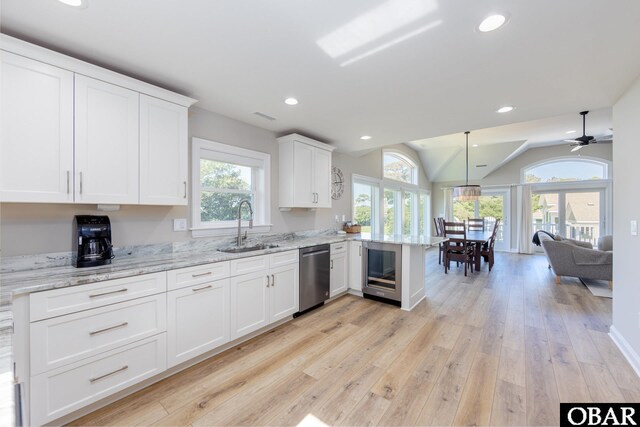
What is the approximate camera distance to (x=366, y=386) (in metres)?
1.98

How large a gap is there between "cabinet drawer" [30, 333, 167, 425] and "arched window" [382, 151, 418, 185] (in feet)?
17.9

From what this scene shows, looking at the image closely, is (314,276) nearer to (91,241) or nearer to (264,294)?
(264,294)

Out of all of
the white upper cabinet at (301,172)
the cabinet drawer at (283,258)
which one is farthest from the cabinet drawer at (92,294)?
the white upper cabinet at (301,172)

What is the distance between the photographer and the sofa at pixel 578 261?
169 inches

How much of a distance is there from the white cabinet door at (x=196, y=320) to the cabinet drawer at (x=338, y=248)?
171 cm

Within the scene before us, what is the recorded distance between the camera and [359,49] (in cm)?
181

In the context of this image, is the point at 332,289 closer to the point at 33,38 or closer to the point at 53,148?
the point at 53,148

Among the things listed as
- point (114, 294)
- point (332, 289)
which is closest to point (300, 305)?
point (332, 289)

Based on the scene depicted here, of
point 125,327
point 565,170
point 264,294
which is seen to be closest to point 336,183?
point 264,294

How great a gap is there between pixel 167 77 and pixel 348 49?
4.94 ft

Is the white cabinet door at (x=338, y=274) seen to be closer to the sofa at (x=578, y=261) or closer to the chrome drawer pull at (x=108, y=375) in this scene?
the chrome drawer pull at (x=108, y=375)

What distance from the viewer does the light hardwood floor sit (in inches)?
67.3

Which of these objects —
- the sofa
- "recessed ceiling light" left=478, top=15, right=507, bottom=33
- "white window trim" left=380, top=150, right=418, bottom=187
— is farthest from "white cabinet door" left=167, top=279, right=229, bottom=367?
the sofa

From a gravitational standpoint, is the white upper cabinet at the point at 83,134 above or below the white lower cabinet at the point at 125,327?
above
